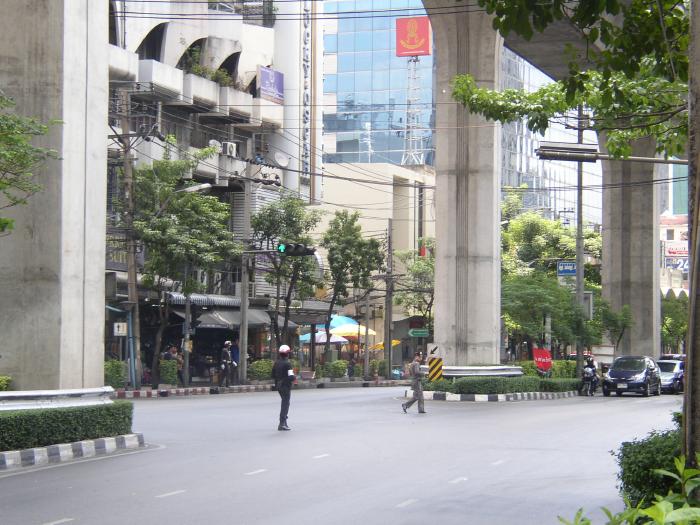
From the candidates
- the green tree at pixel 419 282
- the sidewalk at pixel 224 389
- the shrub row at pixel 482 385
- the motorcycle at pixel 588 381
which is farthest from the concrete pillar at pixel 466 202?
the green tree at pixel 419 282

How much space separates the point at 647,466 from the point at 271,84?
4532cm

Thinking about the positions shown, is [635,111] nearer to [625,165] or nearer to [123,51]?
[123,51]

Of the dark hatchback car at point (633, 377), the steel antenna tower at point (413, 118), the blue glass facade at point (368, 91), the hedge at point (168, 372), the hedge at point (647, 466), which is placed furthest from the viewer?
the blue glass facade at point (368, 91)

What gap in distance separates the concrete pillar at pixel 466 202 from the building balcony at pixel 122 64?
12.3m

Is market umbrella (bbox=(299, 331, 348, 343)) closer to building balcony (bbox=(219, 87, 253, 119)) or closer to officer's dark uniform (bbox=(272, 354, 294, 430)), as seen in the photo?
building balcony (bbox=(219, 87, 253, 119))

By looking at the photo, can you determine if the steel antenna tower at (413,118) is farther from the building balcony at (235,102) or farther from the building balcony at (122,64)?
the building balcony at (122,64)

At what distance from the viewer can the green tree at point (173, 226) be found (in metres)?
38.0

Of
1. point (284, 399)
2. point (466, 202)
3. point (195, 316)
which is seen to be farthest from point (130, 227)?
point (284, 399)

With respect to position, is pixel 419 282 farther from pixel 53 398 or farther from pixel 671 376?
pixel 53 398

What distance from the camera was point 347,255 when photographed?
52312mm

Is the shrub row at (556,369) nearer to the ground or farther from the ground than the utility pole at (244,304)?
nearer to the ground

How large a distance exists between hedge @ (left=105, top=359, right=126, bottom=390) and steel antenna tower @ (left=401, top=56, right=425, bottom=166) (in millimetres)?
53968

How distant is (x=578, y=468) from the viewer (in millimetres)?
15086

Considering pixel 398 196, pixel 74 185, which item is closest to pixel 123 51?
pixel 74 185
